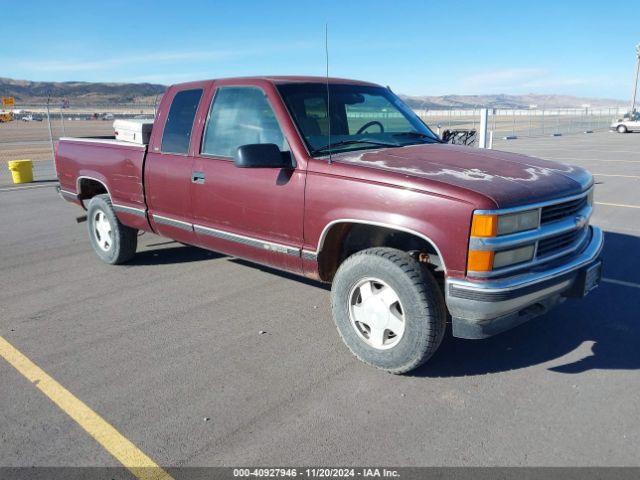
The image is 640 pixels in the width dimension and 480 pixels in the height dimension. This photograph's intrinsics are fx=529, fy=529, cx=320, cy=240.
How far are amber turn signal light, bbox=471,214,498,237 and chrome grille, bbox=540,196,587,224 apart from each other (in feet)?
1.58

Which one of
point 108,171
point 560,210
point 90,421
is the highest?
point 108,171

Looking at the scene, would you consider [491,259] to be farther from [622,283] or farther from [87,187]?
[87,187]

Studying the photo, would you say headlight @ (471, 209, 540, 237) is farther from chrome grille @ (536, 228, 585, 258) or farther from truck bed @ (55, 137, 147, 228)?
truck bed @ (55, 137, 147, 228)

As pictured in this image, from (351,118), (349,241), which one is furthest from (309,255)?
(351,118)

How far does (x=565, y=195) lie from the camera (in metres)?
3.45

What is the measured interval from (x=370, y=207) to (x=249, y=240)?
50.3 inches

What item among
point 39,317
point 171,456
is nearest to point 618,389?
point 171,456

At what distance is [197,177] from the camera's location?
4582 millimetres

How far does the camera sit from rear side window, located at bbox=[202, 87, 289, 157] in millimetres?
4164

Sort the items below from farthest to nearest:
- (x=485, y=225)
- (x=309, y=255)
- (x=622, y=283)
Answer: (x=622, y=283) < (x=309, y=255) < (x=485, y=225)

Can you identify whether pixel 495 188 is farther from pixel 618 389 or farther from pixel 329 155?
pixel 618 389

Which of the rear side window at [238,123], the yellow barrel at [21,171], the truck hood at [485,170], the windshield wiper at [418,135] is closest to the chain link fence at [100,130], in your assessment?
the yellow barrel at [21,171]

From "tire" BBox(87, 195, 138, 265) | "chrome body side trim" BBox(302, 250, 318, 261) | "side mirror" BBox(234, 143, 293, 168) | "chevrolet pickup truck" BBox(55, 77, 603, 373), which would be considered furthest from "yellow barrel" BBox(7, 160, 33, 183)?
"chrome body side trim" BBox(302, 250, 318, 261)

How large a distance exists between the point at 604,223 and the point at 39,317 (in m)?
7.30
